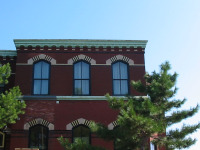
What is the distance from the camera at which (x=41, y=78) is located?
2005cm

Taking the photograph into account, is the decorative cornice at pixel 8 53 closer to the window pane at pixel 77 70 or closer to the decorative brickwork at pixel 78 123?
the window pane at pixel 77 70

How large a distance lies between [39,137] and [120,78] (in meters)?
5.85

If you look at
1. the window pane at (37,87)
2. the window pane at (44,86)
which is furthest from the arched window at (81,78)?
the window pane at (37,87)

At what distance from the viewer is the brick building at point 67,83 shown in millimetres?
18719

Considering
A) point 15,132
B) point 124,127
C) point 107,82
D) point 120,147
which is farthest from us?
point 107,82

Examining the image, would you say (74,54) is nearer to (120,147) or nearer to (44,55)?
(44,55)

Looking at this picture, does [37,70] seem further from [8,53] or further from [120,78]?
[120,78]

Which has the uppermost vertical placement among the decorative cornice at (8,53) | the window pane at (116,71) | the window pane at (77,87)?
the decorative cornice at (8,53)

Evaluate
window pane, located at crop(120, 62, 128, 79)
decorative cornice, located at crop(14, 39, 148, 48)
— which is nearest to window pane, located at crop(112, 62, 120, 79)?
window pane, located at crop(120, 62, 128, 79)

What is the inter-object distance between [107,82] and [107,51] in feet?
6.49

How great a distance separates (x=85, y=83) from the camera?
790 inches

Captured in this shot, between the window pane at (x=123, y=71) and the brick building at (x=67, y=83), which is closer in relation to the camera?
the brick building at (x=67, y=83)

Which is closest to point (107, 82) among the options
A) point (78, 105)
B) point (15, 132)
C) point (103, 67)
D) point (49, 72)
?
point (103, 67)

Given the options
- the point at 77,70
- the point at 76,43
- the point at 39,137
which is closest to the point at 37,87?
the point at 77,70
